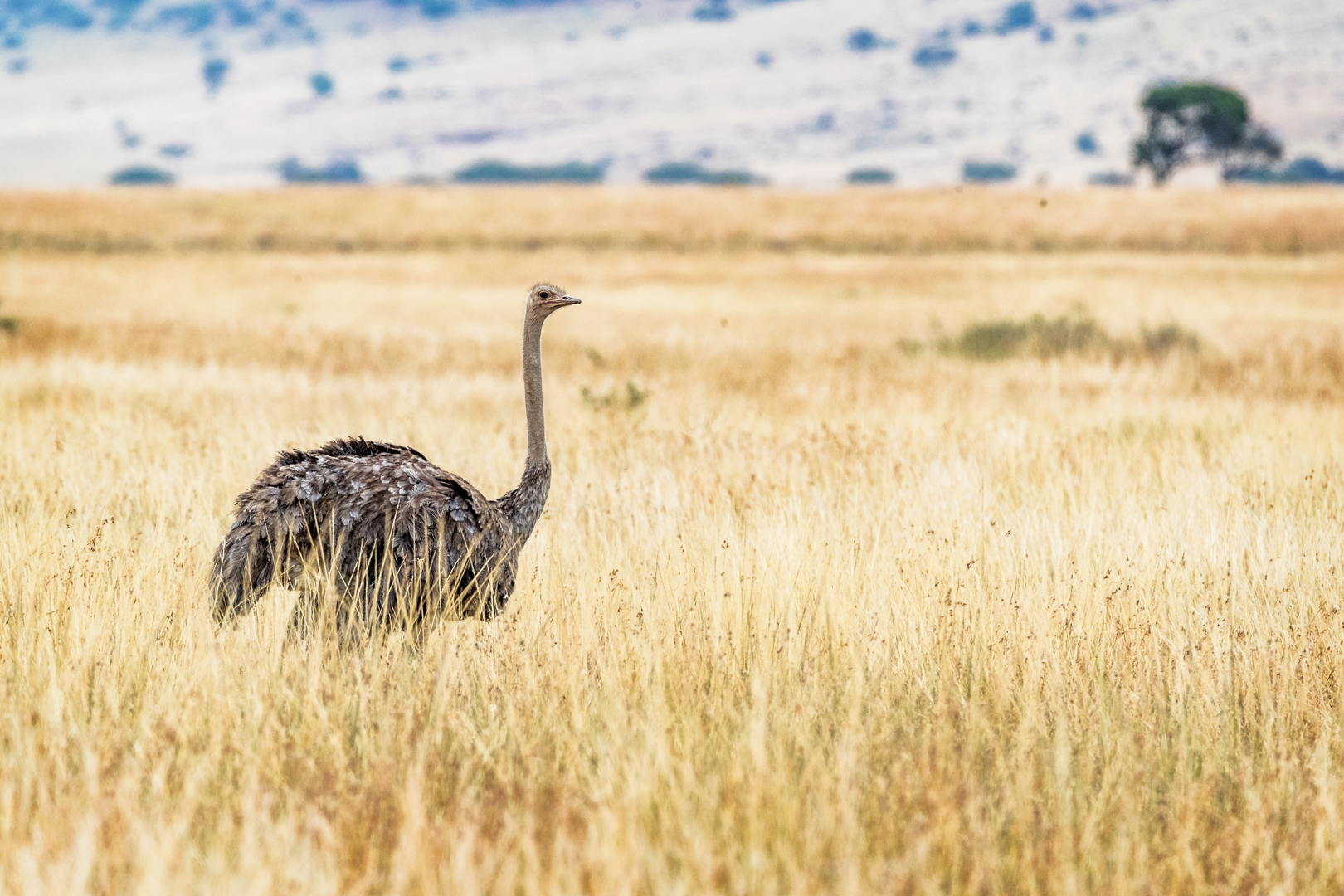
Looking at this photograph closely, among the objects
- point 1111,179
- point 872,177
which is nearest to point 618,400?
point 1111,179

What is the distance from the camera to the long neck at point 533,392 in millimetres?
5914

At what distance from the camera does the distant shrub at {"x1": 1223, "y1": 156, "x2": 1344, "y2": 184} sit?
147 meters

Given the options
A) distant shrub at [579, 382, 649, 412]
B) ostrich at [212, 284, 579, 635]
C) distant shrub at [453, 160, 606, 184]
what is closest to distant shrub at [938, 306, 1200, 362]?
distant shrub at [579, 382, 649, 412]

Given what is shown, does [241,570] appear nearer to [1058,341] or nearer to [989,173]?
[1058,341]

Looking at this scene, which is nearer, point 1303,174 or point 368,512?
point 368,512

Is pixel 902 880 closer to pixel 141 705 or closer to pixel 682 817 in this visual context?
pixel 682 817

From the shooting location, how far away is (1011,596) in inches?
233

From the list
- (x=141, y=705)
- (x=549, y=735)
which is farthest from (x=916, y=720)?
(x=141, y=705)

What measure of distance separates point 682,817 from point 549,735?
994 millimetres

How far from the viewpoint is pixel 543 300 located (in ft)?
20.4

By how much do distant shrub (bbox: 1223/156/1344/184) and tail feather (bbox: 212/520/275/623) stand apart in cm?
15160

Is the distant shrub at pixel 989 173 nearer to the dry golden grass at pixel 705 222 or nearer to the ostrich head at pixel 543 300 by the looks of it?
the dry golden grass at pixel 705 222

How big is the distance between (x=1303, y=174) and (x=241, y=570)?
16950 cm

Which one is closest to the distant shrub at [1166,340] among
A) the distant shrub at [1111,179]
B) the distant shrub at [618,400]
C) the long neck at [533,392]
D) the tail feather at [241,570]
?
the distant shrub at [618,400]
